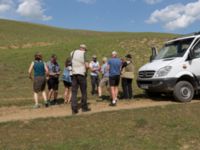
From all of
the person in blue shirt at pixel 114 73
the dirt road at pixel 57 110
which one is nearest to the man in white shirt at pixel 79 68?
the dirt road at pixel 57 110

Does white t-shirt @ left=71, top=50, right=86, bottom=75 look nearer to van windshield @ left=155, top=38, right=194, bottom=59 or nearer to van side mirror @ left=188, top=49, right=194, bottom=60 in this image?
van windshield @ left=155, top=38, right=194, bottom=59

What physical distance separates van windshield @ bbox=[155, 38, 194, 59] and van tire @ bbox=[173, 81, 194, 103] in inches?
40.9

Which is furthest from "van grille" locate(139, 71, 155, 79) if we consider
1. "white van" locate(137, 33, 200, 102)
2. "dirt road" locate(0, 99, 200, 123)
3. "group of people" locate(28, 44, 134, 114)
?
"dirt road" locate(0, 99, 200, 123)

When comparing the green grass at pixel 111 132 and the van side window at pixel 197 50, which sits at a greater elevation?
the van side window at pixel 197 50

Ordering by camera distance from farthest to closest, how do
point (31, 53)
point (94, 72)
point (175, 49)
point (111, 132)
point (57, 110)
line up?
point (31, 53) < point (94, 72) < point (175, 49) < point (57, 110) < point (111, 132)

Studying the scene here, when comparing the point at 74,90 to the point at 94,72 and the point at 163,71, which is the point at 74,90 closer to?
the point at 163,71

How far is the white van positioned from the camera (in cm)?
1351

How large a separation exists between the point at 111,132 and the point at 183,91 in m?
Answer: 4.64

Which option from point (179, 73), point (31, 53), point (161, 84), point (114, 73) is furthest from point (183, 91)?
point (31, 53)

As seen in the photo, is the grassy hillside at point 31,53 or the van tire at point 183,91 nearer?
the van tire at point 183,91

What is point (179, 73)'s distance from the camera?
1356 cm

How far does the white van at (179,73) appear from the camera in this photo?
13.5 m

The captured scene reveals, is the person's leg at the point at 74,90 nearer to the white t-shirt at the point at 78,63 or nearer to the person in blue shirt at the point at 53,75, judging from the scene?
the white t-shirt at the point at 78,63

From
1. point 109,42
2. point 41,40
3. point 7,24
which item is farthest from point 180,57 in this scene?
point 7,24
